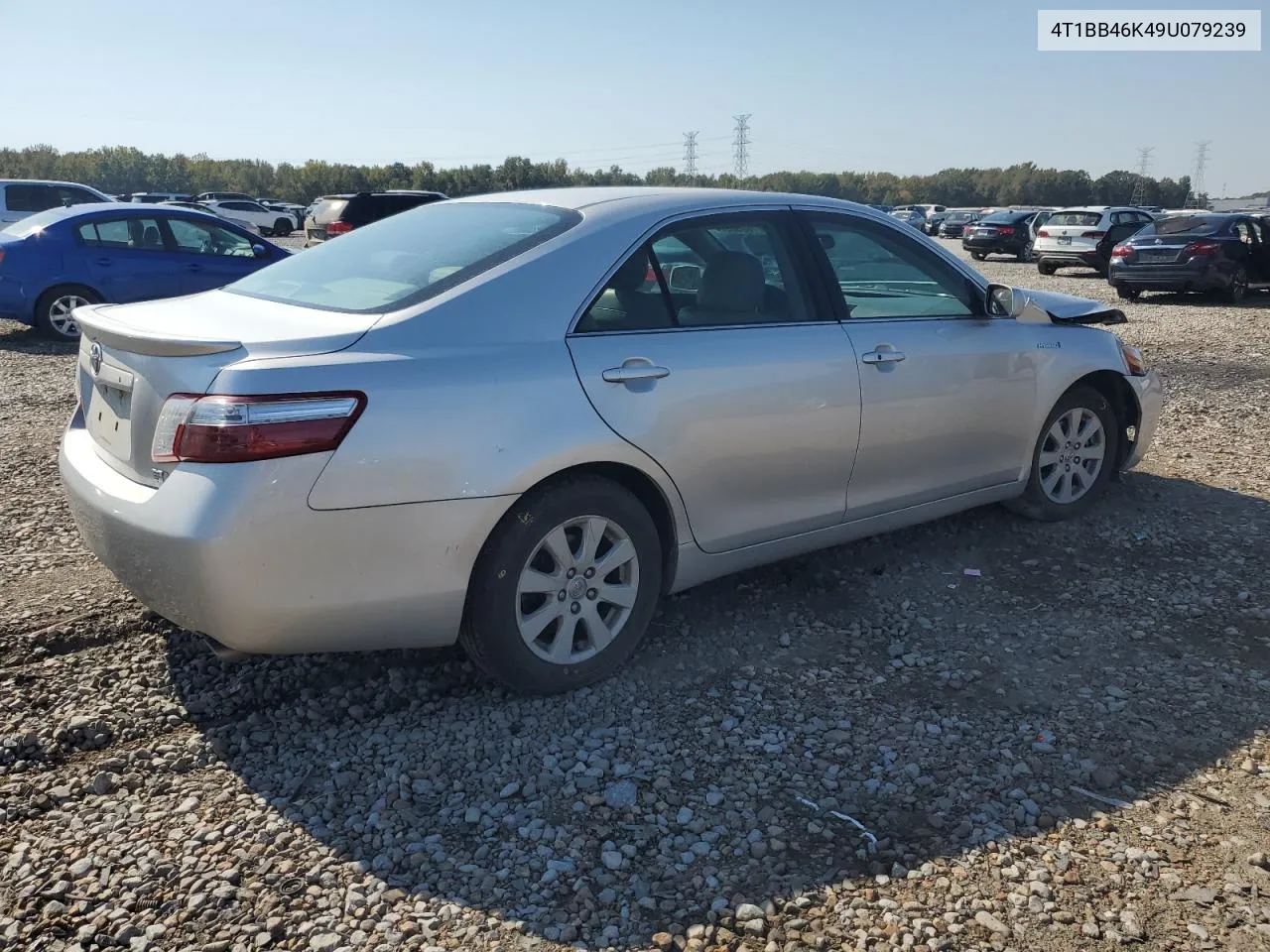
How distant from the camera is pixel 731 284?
3.92 metres

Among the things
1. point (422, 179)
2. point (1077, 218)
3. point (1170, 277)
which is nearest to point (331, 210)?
point (1170, 277)

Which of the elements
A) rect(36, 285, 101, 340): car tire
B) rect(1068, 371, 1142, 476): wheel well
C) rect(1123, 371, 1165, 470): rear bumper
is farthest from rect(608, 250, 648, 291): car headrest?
rect(36, 285, 101, 340): car tire

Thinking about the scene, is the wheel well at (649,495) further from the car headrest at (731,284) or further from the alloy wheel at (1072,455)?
the alloy wheel at (1072,455)

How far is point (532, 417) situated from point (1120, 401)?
147 inches

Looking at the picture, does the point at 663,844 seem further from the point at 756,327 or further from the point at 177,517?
the point at 756,327

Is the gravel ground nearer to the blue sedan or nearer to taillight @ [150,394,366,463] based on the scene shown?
taillight @ [150,394,366,463]

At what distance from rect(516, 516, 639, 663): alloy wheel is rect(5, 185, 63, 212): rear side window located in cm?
1639

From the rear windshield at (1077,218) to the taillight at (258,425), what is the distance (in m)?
22.3

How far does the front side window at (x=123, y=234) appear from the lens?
11.0 metres

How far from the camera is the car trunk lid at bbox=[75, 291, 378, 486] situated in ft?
9.71

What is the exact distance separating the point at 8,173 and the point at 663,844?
7844 cm

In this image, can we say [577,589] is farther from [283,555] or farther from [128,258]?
Answer: [128,258]

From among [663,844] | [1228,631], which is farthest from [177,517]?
[1228,631]

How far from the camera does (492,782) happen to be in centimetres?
304
